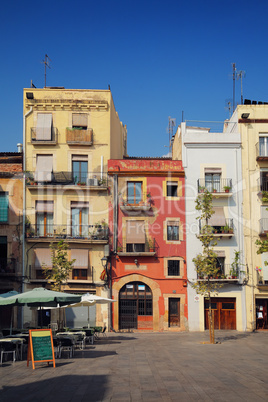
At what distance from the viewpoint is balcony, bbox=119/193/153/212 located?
35875mm

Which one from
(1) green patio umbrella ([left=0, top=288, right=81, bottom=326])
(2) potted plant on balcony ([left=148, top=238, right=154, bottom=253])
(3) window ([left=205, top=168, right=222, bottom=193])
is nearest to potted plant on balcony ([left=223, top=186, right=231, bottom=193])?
(3) window ([left=205, top=168, right=222, bottom=193])

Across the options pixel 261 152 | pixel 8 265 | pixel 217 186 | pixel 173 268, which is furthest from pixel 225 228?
pixel 8 265

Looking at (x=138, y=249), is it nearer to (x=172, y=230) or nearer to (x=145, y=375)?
(x=172, y=230)

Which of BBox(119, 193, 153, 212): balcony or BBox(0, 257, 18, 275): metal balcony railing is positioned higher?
BBox(119, 193, 153, 212): balcony

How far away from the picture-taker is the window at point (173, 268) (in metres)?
35.8

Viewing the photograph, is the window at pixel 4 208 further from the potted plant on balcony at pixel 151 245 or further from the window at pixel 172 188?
the window at pixel 172 188

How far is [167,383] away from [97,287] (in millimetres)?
21673

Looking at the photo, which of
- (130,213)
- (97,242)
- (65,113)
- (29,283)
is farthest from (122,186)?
(29,283)

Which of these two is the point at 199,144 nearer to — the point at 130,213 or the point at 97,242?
the point at 130,213

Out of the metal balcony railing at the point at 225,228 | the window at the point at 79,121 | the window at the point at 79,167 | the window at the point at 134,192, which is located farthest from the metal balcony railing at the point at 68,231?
the window at the point at 79,121

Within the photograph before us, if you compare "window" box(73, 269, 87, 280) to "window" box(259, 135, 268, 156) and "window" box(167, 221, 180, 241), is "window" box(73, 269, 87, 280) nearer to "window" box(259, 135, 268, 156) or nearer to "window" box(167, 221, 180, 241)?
"window" box(167, 221, 180, 241)

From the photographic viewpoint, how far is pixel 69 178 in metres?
37.0

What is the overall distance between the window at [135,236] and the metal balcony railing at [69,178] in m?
3.54

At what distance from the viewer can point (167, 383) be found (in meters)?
14.1
